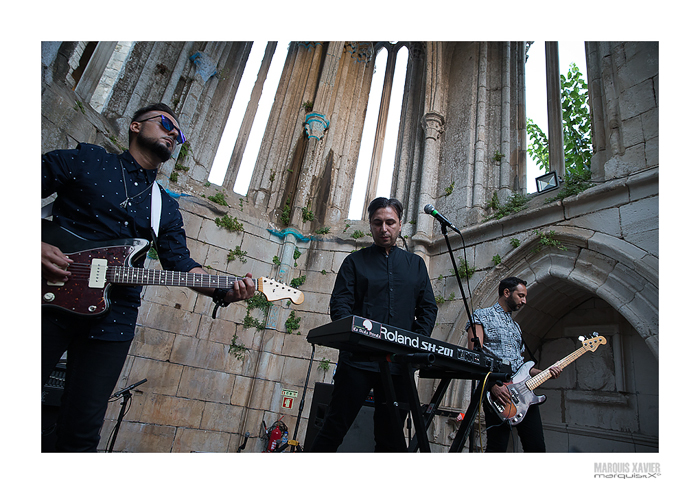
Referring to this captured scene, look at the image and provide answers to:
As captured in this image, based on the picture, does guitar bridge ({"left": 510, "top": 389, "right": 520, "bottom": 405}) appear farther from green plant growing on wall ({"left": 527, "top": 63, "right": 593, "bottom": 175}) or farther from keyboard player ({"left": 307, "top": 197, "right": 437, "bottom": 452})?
green plant growing on wall ({"left": 527, "top": 63, "right": 593, "bottom": 175})

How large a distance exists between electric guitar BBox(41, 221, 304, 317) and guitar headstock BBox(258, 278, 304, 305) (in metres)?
0.54

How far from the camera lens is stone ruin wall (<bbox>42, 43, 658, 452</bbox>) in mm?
4020

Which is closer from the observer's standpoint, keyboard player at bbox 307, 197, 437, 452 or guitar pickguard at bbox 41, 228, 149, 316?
guitar pickguard at bbox 41, 228, 149, 316

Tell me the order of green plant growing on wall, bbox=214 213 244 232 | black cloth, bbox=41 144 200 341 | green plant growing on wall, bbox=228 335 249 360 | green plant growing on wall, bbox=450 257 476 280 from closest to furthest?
black cloth, bbox=41 144 200 341 < green plant growing on wall, bbox=450 257 476 280 < green plant growing on wall, bbox=228 335 249 360 < green plant growing on wall, bbox=214 213 244 232

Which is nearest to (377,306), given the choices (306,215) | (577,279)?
(577,279)

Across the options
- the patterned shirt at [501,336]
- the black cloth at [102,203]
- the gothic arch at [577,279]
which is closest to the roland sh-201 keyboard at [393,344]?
the black cloth at [102,203]

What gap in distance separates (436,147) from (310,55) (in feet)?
11.2

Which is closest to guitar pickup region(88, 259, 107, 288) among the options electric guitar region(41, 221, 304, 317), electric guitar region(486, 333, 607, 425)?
electric guitar region(41, 221, 304, 317)

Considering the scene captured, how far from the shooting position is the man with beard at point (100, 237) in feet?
4.96

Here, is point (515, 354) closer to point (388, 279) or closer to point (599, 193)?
point (388, 279)

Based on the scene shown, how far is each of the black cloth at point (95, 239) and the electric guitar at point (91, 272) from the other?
5 centimetres

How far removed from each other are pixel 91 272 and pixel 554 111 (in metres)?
5.87

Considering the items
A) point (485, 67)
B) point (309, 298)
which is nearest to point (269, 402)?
point (309, 298)

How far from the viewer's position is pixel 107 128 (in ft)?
16.4
